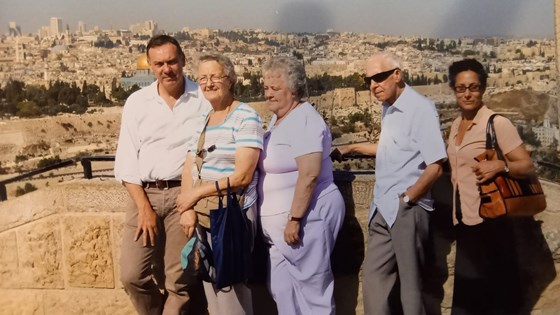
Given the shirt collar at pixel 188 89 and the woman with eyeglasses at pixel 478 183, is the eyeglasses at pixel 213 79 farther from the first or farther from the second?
the woman with eyeglasses at pixel 478 183

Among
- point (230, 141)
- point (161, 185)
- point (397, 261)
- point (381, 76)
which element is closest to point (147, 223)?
point (161, 185)

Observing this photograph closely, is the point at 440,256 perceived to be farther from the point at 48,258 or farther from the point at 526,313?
the point at 48,258

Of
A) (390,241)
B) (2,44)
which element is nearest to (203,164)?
(390,241)

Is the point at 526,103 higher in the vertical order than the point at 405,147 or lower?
higher

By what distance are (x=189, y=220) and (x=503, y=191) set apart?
121cm

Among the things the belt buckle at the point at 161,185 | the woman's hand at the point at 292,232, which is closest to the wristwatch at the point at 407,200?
the woman's hand at the point at 292,232

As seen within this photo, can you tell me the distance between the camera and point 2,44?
31.1 ft

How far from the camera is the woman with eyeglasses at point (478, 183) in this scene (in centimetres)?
250

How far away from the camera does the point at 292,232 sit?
2.62 meters

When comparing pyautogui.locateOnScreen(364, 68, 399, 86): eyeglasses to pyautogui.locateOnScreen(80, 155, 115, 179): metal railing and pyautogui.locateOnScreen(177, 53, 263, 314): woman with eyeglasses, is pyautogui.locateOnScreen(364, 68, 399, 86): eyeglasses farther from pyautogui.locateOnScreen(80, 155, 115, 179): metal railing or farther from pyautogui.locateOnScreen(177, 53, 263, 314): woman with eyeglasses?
pyautogui.locateOnScreen(80, 155, 115, 179): metal railing

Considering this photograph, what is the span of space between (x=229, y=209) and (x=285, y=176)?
0.25m

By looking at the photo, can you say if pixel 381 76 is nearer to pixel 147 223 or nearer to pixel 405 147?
pixel 405 147

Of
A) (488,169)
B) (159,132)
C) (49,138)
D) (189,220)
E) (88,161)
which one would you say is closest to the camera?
(488,169)

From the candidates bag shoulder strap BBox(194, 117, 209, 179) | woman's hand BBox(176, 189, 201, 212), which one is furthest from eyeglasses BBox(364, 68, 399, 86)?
woman's hand BBox(176, 189, 201, 212)
